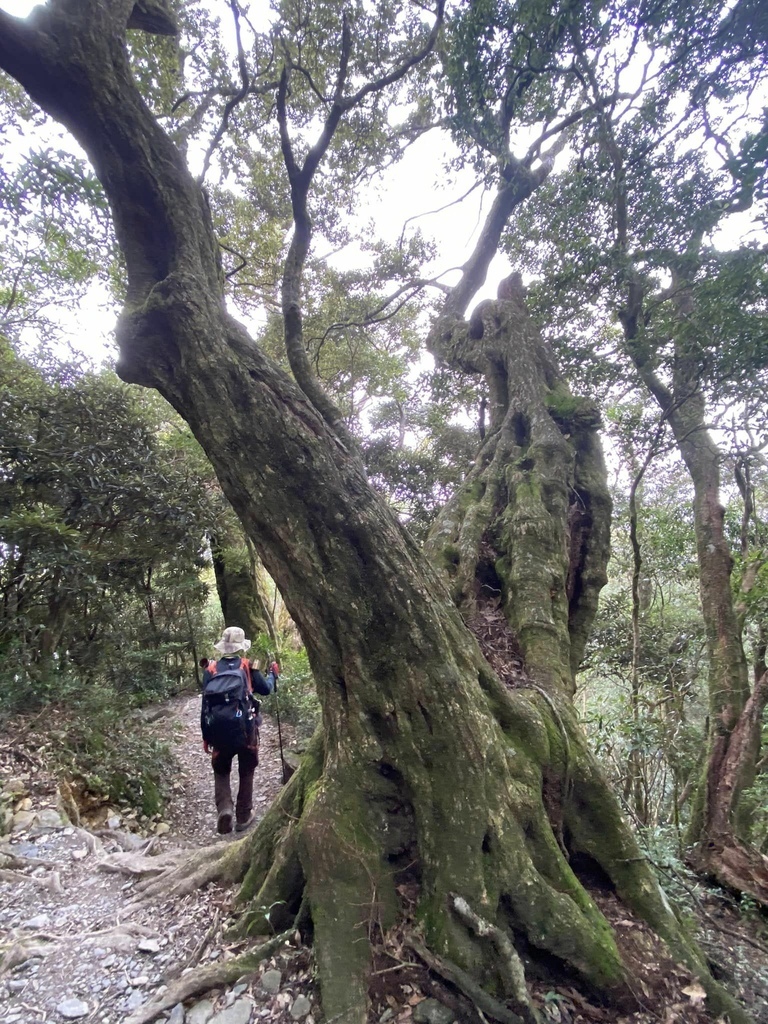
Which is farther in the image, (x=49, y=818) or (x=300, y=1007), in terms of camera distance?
(x=49, y=818)

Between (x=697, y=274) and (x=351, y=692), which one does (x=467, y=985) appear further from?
(x=697, y=274)

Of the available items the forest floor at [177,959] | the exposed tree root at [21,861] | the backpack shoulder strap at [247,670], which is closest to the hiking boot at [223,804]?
the backpack shoulder strap at [247,670]

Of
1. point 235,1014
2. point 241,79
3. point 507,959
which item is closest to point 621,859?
point 507,959

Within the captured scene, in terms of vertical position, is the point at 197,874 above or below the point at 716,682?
below

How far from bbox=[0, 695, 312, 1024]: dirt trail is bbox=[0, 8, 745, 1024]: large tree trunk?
16.0 inches

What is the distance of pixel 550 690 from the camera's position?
13.2ft

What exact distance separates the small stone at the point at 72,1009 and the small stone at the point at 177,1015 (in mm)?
480

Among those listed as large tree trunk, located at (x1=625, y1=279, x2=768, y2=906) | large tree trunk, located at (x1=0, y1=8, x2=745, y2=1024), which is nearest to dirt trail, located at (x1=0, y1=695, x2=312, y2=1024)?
large tree trunk, located at (x1=0, y1=8, x2=745, y2=1024)

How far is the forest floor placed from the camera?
8.22 feet

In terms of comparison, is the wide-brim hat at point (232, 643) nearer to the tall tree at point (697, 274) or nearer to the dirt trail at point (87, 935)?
the dirt trail at point (87, 935)

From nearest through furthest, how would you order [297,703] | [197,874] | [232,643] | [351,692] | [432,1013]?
[432,1013], [351,692], [197,874], [232,643], [297,703]

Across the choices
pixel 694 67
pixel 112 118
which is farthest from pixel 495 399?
pixel 112 118

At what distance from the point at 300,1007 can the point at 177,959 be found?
858 millimetres

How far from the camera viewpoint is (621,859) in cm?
327
